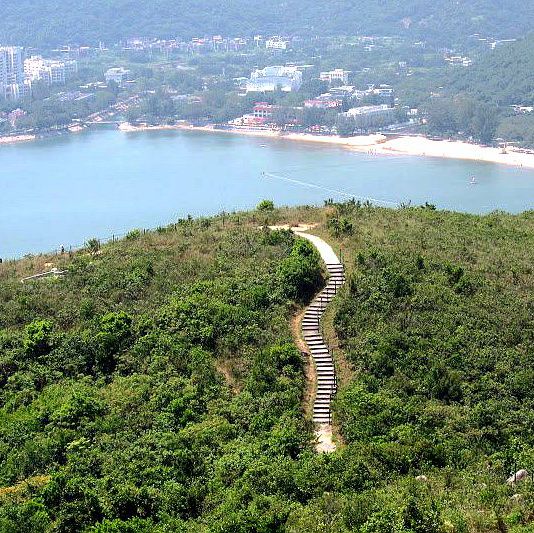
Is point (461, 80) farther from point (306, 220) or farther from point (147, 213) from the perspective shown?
point (306, 220)

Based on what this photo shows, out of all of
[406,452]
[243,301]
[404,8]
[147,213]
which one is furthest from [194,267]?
[404,8]

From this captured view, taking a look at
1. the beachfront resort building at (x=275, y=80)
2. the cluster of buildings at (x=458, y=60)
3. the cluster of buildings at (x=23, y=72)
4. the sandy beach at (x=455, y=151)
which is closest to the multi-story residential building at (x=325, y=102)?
the beachfront resort building at (x=275, y=80)

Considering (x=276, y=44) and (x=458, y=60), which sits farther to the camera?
(x=276, y=44)

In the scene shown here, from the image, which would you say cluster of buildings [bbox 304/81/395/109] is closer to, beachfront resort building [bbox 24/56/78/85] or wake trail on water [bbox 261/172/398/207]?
wake trail on water [bbox 261/172/398/207]

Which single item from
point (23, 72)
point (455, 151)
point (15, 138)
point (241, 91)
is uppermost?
point (455, 151)

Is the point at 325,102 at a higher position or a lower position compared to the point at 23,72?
higher

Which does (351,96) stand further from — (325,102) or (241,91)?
(241,91)

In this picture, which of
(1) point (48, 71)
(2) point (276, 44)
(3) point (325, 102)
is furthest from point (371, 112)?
(2) point (276, 44)
